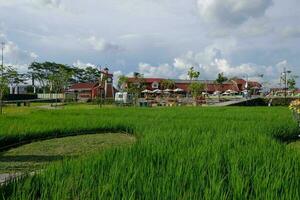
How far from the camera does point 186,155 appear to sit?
4.78 m

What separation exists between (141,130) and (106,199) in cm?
644

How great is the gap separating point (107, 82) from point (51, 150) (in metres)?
41.7

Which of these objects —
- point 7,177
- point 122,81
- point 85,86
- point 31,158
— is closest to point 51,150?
point 31,158

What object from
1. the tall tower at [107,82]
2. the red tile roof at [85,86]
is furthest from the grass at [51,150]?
the red tile roof at [85,86]

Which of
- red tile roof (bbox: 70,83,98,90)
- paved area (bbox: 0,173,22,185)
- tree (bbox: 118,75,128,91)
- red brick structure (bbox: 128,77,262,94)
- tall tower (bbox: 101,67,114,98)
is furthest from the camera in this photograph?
red brick structure (bbox: 128,77,262,94)

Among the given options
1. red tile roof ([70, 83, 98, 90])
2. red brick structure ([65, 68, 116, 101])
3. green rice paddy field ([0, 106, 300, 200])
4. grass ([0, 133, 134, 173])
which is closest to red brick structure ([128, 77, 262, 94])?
red tile roof ([70, 83, 98, 90])

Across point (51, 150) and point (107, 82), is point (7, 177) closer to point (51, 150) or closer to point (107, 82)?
point (51, 150)

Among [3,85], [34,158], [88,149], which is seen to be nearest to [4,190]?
[34,158]

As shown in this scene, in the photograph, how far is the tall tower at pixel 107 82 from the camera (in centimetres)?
4703

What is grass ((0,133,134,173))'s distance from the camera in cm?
605

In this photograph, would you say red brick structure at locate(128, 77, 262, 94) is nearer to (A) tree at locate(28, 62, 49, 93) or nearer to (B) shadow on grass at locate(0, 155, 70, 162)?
(A) tree at locate(28, 62, 49, 93)

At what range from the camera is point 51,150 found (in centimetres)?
750

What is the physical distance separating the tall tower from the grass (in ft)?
123

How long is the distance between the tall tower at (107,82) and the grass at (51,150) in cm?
3757
